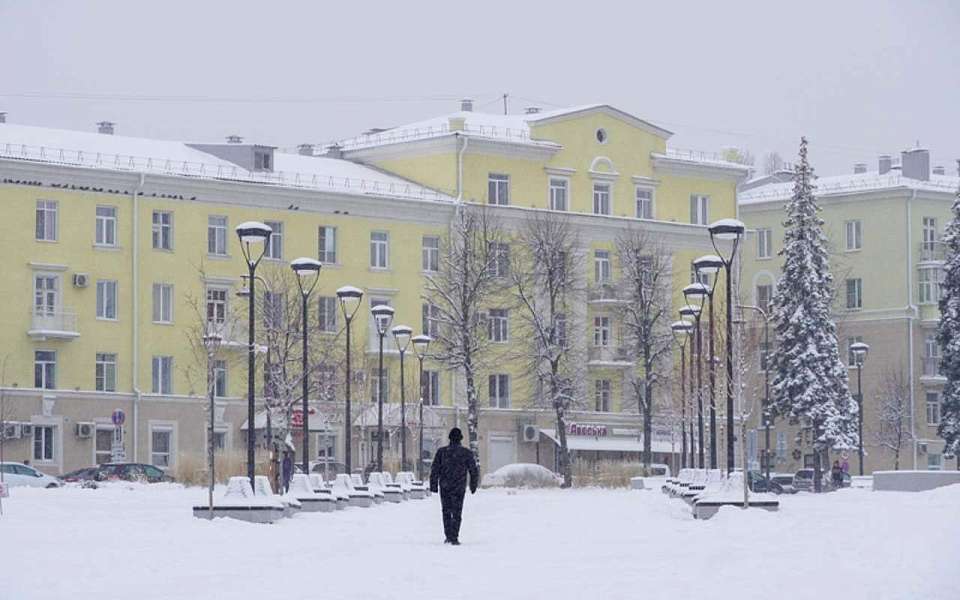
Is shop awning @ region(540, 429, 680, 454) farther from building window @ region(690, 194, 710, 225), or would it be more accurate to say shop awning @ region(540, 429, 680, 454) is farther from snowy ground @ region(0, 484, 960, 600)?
snowy ground @ region(0, 484, 960, 600)

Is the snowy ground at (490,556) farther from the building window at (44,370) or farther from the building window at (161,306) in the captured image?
the building window at (161,306)

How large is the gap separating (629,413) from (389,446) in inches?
429

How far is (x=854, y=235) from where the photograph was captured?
313 feet

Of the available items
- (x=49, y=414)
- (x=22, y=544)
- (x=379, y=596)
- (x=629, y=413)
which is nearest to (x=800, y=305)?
(x=629, y=413)

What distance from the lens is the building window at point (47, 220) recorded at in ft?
233

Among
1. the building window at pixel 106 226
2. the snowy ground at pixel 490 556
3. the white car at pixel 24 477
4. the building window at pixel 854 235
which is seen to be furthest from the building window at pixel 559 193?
the snowy ground at pixel 490 556

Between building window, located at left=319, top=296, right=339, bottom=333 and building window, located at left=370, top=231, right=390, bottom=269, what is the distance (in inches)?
100

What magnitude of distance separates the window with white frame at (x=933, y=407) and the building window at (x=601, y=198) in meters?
17.6

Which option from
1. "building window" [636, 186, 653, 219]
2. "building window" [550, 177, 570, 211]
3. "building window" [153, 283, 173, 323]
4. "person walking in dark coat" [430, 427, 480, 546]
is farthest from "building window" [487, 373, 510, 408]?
"person walking in dark coat" [430, 427, 480, 546]

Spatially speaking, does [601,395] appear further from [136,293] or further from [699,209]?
[136,293]

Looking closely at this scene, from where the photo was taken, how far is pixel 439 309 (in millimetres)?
76938

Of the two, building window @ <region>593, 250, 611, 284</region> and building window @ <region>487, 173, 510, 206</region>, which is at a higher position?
building window @ <region>487, 173, 510, 206</region>

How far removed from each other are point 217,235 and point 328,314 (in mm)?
5079

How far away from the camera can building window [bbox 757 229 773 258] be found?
9825 cm
